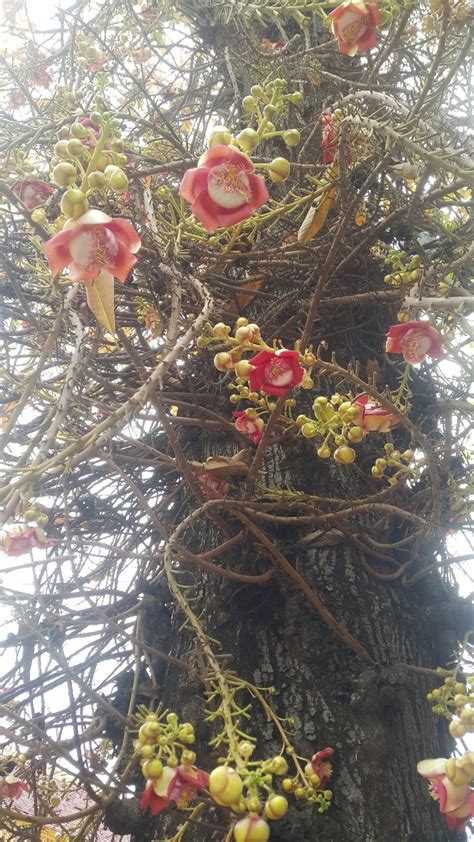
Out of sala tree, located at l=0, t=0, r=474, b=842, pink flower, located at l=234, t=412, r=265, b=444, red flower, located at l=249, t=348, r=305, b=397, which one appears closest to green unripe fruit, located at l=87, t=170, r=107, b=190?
sala tree, located at l=0, t=0, r=474, b=842

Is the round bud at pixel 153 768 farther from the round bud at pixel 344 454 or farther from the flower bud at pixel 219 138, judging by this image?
the flower bud at pixel 219 138

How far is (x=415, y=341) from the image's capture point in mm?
1153

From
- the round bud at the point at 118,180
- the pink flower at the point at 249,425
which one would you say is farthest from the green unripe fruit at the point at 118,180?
the pink flower at the point at 249,425

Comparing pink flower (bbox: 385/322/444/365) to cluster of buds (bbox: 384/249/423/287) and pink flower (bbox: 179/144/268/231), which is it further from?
pink flower (bbox: 179/144/268/231)

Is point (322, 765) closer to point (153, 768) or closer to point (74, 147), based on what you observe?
point (153, 768)

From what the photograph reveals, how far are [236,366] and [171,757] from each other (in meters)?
0.49

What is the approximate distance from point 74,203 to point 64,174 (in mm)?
32

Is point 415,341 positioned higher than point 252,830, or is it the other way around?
point 415,341

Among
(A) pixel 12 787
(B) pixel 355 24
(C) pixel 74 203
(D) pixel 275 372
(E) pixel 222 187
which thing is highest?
(B) pixel 355 24

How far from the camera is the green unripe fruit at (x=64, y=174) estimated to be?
2.43 feet

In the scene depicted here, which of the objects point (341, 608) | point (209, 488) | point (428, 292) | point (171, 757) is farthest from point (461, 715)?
point (428, 292)

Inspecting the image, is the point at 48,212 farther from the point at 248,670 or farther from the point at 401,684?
the point at 401,684

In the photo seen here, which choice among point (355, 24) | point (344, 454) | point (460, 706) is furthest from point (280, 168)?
point (460, 706)

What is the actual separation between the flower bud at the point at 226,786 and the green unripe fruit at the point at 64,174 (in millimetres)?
652
